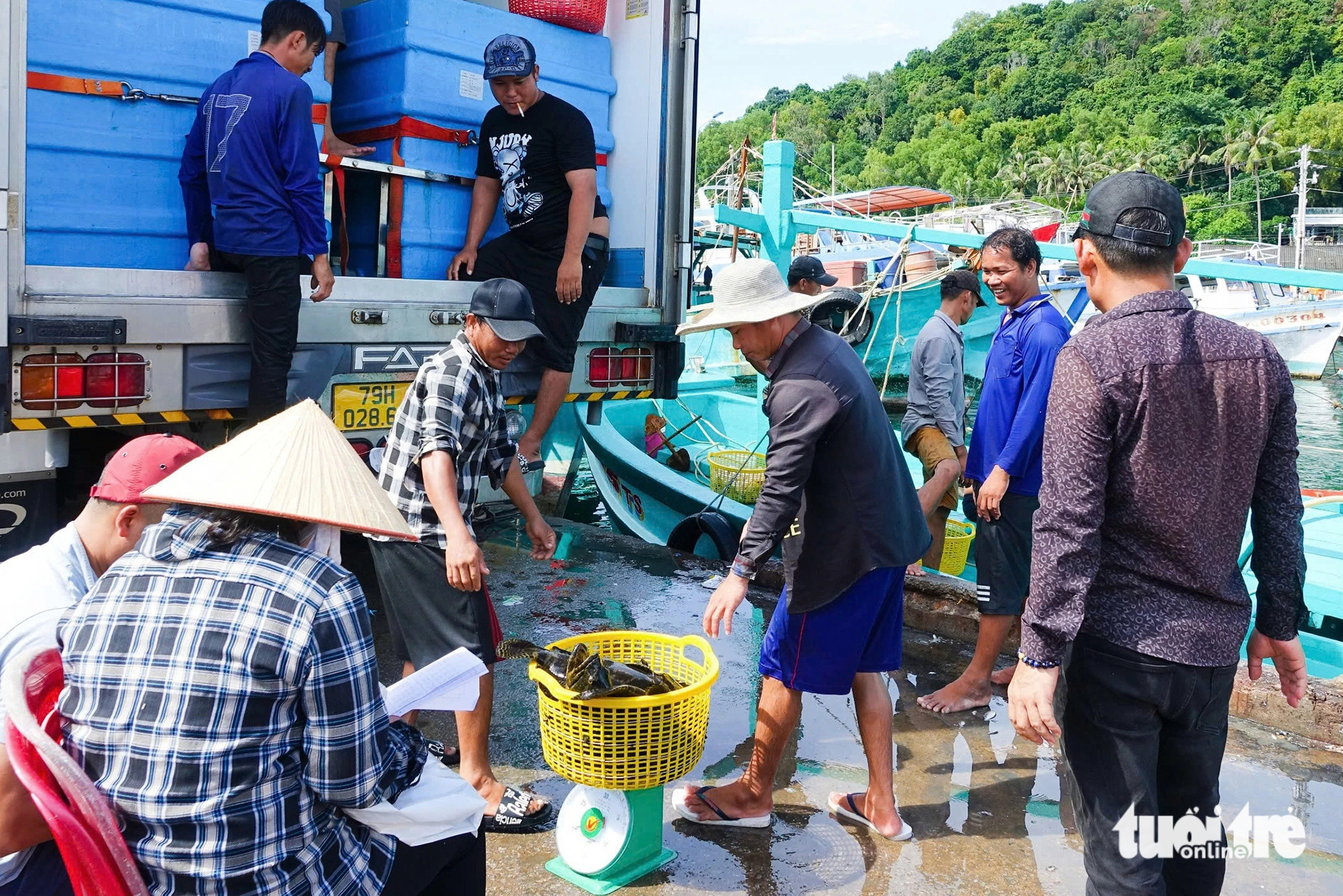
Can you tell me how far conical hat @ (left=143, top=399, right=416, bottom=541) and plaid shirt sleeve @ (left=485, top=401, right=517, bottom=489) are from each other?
3.75ft

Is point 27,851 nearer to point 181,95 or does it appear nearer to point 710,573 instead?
point 181,95

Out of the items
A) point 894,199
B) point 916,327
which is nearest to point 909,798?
point 916,327

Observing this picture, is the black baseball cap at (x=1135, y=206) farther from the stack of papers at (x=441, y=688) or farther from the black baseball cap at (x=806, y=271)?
the black baseball cap at (x=806, y=271)

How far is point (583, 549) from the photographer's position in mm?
6719

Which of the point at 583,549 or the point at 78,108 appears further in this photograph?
the point at 583,549

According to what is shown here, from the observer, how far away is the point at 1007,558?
420 cm

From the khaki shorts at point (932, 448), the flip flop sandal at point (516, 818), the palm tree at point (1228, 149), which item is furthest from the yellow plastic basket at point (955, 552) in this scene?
the palm tree at point (1228, 149)

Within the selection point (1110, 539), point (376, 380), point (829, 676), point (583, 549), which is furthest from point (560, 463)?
point (1110, 539)

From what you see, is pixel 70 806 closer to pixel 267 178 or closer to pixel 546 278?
pixel 267 178

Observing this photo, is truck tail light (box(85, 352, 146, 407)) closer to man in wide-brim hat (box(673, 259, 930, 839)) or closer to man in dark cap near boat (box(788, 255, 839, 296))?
man in wide-brim hat (box(673, 259, 930, 839))

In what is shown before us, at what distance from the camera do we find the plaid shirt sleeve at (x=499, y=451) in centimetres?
337

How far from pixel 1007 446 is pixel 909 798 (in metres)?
1.34

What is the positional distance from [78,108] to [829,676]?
129 inches

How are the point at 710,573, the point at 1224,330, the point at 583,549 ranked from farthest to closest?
the point at 583,549, the point at 710,573, the point at 1224,330
